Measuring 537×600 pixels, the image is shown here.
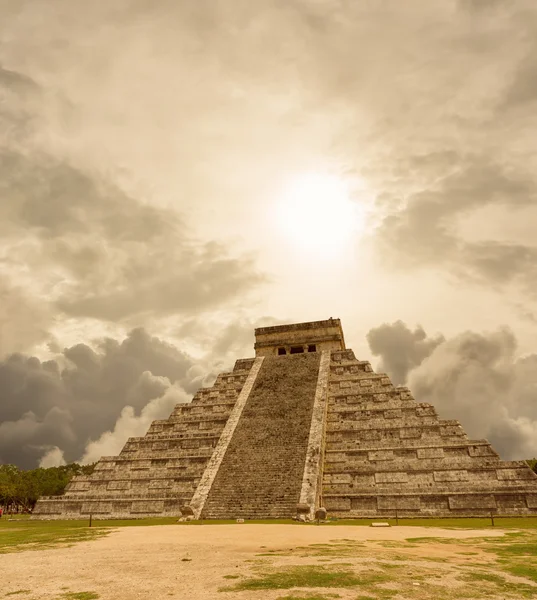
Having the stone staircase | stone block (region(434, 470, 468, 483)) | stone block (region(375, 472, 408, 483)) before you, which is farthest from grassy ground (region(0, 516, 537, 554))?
stone block (region(375, 472, 408, 483))

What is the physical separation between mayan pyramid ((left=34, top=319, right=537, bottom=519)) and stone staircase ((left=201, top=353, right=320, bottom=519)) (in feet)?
0.21

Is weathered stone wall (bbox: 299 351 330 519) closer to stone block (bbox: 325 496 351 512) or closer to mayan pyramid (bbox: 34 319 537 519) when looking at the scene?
mayan pyramid (bbox: 34 319 537 519)

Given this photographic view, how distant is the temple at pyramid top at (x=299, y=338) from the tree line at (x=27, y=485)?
94.1ft

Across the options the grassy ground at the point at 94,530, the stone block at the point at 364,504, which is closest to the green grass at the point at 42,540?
the grassy ground at the point at 94,530

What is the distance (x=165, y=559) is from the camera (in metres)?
9.12

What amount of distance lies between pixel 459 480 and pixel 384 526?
6.36 m

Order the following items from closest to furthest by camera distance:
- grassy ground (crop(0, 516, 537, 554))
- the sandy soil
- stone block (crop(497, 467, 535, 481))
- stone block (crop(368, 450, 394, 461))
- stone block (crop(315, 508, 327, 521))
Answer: the sandy soil, grassy ground (crop(0, 516, 537, 554)), stone block (crop(315, 508, 327, 521)), stone block (crop(497, 467, 535, 481)), stone block (crop(368, 450, 394, 461))

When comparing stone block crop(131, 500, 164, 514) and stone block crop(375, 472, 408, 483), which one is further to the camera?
stone block crop(131, 500, 164, 514)

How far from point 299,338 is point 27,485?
35.8 m

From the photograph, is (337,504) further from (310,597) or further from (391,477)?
(310,597)

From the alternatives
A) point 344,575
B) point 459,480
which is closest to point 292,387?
point 459,480

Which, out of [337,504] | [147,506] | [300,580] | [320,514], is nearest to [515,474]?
[337,504]

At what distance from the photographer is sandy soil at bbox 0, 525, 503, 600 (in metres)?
6.66

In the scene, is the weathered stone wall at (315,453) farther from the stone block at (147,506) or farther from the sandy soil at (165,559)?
the stone block at (147,506)
